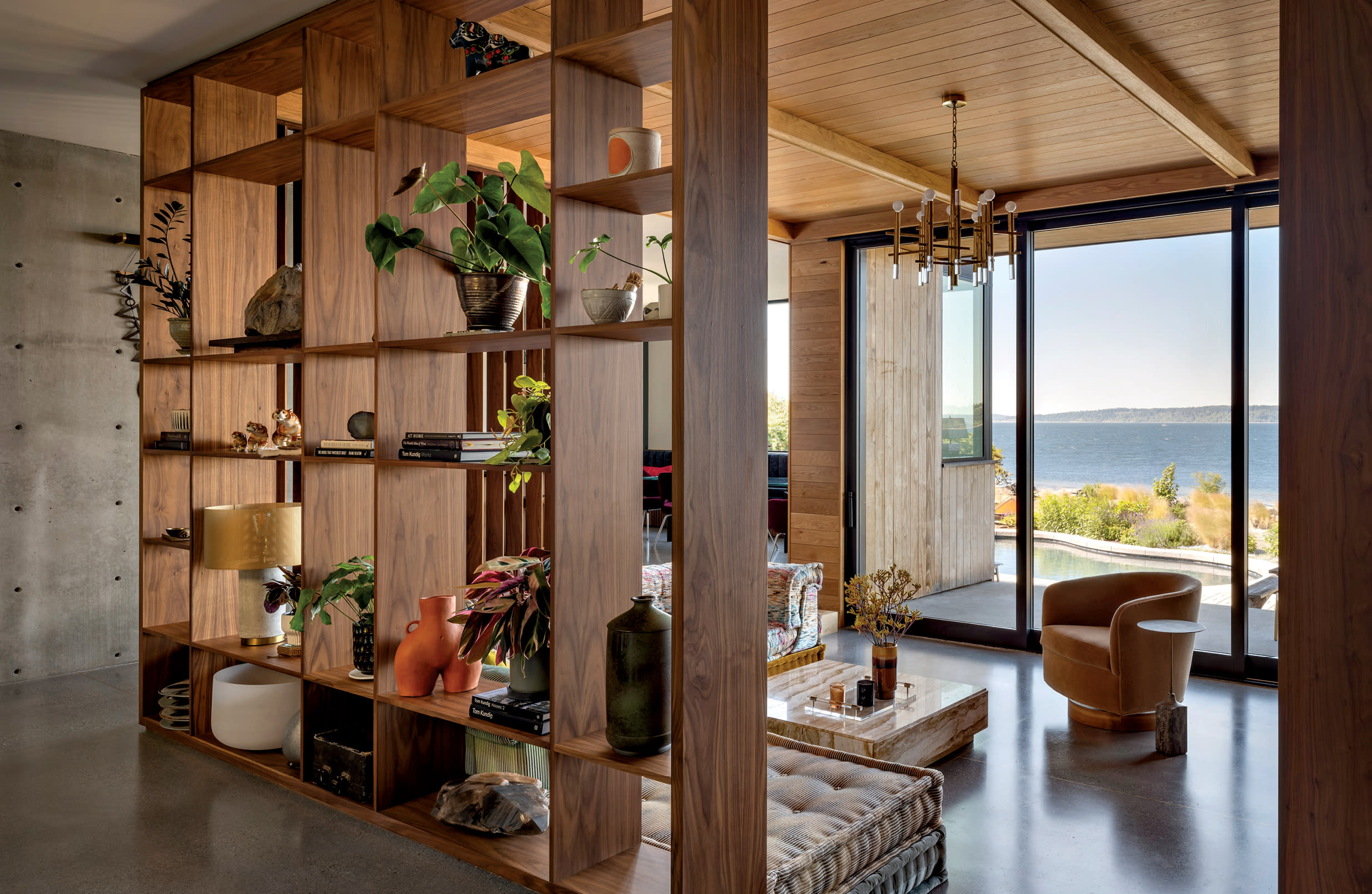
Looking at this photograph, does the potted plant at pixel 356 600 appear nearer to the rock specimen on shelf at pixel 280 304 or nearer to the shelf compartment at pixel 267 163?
the rock specimen on shelf at pixel 280 304

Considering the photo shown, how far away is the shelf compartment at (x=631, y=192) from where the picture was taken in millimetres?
2367

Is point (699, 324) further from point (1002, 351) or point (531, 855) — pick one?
point (1002, 351)

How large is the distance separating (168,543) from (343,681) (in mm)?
1316

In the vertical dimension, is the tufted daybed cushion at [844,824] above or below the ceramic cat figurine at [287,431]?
below

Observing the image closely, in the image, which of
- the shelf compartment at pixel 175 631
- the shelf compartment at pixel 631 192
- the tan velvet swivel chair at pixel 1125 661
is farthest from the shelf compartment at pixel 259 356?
the tan velvet swivel chair at pixel 1125 661

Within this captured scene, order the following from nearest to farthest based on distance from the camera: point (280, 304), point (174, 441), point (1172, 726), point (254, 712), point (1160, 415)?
point (280, 304)
point (254, 712)
point (174, 441)
point (1172, 726)
point (1160, 415)

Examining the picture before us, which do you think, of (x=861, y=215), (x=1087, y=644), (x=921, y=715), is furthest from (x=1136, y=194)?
(x=921, y=715)

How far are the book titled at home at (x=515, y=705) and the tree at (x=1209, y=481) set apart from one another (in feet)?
15.2

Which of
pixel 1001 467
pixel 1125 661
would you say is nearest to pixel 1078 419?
pixel 1001 467

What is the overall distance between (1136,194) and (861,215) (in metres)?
1.81

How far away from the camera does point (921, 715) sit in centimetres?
399

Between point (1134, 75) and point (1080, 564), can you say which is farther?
point (1080, 564)

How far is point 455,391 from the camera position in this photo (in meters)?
3.28

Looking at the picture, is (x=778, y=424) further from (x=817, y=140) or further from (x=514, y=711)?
(x=514, y=711)
